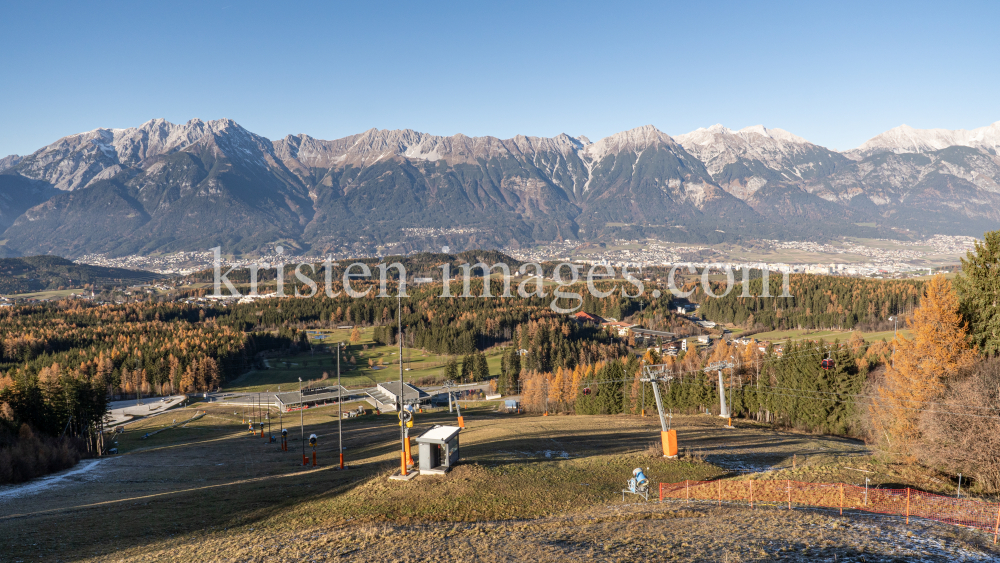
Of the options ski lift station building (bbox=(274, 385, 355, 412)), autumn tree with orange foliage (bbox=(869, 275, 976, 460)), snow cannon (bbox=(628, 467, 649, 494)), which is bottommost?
ski lift station building (bbox=(274, 385, 355, 412))

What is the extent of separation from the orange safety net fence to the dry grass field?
76.8 inches

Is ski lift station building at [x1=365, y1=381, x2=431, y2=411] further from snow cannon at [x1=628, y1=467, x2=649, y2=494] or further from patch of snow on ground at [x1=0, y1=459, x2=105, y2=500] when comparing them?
snow cannon at [x1=628, y1=467, x2=649, y2=494]

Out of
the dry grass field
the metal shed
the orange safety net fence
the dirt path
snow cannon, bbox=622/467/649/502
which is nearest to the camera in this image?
the dirt path

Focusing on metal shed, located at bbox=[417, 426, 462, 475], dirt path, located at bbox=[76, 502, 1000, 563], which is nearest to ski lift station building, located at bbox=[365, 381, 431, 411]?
metal shed, located at bbox=[417, 426, 462, 475]

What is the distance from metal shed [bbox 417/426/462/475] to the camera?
28266mm

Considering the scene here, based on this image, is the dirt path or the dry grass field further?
the dry grass field

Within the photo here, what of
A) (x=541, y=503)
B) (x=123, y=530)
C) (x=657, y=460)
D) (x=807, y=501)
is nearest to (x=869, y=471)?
(x=807, y=501)

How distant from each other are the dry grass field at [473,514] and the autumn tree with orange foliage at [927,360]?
3761mm

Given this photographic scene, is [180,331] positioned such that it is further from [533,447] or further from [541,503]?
[541,503]

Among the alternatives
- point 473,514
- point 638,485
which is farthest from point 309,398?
point 638,485

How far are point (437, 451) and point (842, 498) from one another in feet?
62.5

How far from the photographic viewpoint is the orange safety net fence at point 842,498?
866 inches

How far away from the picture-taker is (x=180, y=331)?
145 metres

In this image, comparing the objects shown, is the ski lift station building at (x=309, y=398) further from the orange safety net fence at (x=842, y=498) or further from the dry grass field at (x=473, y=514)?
the orange safety net fence at (x=842, y=498)
